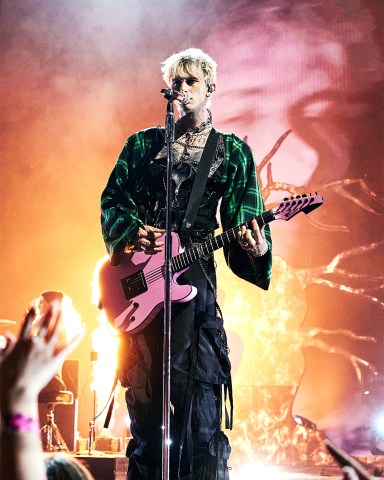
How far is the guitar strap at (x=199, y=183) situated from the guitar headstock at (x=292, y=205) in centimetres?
34

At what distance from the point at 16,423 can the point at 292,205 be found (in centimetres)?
225

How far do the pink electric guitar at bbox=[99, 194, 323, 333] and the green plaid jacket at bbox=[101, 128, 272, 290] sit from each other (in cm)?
9

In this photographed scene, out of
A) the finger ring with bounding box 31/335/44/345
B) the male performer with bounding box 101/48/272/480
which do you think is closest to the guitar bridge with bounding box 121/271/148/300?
the male performer with bounding box 101/48/272/480

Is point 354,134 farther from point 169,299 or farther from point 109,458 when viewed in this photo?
point 169,299

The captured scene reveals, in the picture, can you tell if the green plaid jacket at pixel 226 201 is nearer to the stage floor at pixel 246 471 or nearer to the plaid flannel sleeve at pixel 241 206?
the plaid flannel sleeve at pixel 241 206

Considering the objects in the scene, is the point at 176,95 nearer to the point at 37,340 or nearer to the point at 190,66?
the point at 190,66

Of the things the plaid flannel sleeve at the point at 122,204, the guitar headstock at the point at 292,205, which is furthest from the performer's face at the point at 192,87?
the guitar headstock at the point at 292,205

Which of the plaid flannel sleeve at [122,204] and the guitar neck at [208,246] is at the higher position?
the plaid flannel sleeve at [122,204]

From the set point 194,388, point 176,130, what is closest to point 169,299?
point 194,388

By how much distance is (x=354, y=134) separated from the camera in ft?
22.8

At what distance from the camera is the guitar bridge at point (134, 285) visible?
9.78ft

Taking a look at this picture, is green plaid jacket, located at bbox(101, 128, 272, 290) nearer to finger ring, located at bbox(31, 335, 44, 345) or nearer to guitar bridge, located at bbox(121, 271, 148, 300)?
guitar bridge, located at bbox(121, 271, 148, 300)

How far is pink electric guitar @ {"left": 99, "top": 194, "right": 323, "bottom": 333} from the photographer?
113 inches

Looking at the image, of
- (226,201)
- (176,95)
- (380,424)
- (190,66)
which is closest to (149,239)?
(226,201)
